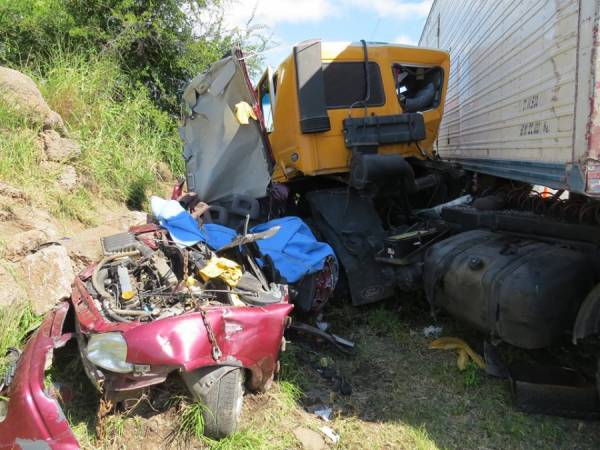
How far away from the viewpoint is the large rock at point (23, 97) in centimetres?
534

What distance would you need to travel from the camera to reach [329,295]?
3963 millimetres

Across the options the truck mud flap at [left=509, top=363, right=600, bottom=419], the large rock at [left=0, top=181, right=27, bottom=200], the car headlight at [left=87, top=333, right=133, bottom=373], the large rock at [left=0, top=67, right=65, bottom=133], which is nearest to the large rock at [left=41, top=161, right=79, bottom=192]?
the large rock at [left=0, top=67, right=65, bottom=133]

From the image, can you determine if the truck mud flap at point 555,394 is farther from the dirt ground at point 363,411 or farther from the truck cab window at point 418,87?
the truck cab window at point 418,87

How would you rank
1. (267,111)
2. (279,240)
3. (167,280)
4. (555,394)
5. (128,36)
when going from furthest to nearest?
(128,36) < (267,111) < (279,240) < (167,280) < (555,394)

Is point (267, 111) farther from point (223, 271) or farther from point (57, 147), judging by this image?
point (223, 271)

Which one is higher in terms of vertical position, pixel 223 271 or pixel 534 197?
pixel 534 197

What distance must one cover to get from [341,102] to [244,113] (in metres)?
0.98

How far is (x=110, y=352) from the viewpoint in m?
2.40

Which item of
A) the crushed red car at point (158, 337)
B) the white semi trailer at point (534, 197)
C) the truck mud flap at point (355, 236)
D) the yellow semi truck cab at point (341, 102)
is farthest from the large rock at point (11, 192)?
the white semi trailer at point (534, 197)

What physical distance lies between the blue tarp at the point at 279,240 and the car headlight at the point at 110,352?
132cm

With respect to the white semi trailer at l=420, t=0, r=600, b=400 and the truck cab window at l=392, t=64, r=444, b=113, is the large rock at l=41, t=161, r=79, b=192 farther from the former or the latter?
the white semi trailer at l=420, t=0, r=600, b=400

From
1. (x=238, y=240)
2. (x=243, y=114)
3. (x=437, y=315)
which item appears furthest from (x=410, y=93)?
(x=238, y=240)

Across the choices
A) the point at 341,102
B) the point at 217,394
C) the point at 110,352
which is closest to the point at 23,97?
the point at 341,102

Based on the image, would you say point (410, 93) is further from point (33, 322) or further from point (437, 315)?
point (33, 322)
